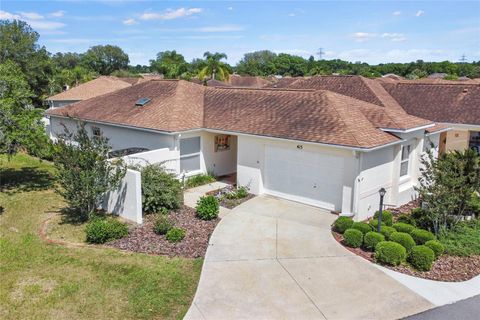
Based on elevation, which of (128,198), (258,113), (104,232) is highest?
(258,113)

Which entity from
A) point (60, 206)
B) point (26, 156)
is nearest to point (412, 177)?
point (60, 206)

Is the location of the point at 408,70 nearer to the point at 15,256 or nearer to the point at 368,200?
the point at 368,200

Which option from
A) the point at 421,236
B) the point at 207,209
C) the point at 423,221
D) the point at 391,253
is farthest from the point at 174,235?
the point at 423,221

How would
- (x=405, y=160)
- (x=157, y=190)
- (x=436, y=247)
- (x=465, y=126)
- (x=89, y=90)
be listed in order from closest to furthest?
(x=436, y=247)
(x=157, y=190)
(x=405, y=160)
(x=465, y=126)
(x=89, y=90)

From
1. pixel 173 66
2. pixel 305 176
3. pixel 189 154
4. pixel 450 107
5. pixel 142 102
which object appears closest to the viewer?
pixel 305 176

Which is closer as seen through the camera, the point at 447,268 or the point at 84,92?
the point at 447,268

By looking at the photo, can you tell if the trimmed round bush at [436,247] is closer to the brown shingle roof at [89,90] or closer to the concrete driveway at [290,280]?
the concrete driveway at [290,280]

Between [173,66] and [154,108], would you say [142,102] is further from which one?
[173,66]

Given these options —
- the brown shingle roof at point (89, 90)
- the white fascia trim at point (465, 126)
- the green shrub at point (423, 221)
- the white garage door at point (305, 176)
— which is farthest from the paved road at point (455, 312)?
the brown shingle roof at point (89, 90)
